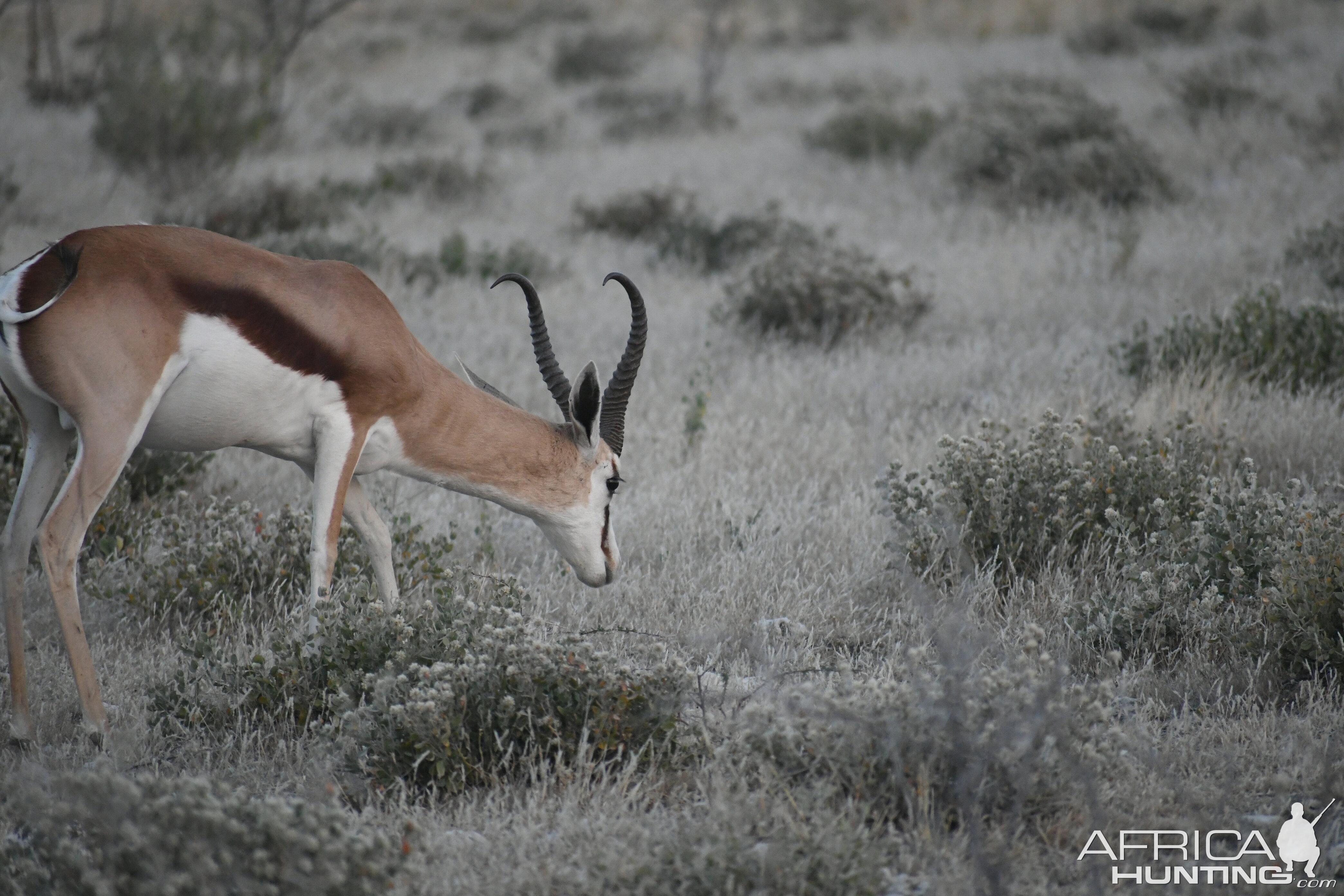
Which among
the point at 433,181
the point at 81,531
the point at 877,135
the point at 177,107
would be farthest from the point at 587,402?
the point at 877,135

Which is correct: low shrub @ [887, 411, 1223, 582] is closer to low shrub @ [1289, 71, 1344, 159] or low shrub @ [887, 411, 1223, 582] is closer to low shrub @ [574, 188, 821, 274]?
low shrub @ [574, 188, 821, 274]

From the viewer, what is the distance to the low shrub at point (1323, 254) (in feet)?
26.3

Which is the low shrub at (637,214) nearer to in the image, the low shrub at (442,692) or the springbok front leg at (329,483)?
the springbok front leg at (329,483)

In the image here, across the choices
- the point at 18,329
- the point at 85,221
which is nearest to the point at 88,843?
the point at 18,329

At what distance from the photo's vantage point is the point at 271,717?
11.6 ft

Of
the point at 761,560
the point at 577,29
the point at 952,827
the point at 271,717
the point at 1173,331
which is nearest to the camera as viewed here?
the point at 952,827

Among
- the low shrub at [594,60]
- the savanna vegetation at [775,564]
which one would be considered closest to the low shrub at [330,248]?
the savanna vegetation at [775,564]

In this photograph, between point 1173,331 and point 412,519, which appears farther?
point 1173,331

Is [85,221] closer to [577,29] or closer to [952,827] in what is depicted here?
[952,827]

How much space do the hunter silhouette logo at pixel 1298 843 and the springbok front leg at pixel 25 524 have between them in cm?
358

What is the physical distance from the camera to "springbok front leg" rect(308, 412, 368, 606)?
366 cm

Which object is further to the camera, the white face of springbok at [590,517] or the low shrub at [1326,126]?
the low shrub at [1326,126]

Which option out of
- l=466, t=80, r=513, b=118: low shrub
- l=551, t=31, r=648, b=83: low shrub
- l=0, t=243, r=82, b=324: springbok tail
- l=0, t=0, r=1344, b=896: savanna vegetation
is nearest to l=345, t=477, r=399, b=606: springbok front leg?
l=0, t=0, r=1344, b=896: savanna vegetation

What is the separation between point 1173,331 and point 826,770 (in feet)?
16.2
